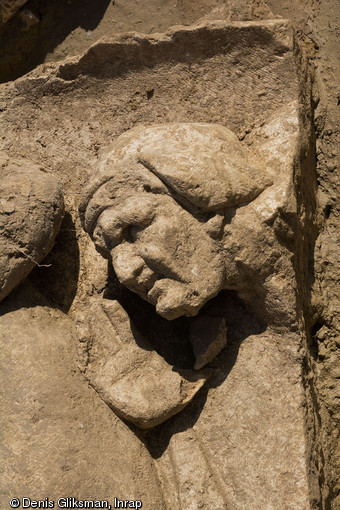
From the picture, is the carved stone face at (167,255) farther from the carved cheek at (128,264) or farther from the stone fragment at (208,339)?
the stone fragment at (208,339)

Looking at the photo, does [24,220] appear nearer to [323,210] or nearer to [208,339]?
[208,339]

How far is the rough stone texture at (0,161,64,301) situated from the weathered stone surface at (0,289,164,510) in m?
→ 0.18

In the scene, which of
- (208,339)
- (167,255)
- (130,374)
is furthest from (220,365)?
(167,255)

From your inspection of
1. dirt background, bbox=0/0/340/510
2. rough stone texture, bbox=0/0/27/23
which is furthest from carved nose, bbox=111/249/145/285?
rough stone texture, bbox=0/0/27/23

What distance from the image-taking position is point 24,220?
2.01 m

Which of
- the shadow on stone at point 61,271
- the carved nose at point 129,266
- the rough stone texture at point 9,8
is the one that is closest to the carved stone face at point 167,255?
the carved nose at point 129,266

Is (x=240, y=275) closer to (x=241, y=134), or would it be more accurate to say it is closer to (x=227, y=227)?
(x=227, y=227)

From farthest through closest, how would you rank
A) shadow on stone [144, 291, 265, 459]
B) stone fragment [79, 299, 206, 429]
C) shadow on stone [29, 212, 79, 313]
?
1. shadow on stone [29, 212, 79, 313]
2. shadow on stone [144, 291, 265, 459]
3. stone fragment [79, 299, 206, 429]

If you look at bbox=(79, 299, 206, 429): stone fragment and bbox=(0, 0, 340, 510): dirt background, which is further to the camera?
bbox=(0, 0, 340, 510): dirt background

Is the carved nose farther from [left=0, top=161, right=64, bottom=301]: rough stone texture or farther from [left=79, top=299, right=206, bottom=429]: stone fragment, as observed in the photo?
[left=0, top=161, right=64, bottom=301]: rough stone texture

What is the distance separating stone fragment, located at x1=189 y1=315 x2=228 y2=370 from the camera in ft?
6.51

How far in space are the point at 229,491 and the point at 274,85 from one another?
1.44 meters

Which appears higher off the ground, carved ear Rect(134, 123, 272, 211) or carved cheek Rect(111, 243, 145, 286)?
carved ear Rect(134, 123, 272, 211)

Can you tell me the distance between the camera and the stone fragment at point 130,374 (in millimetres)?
1931
